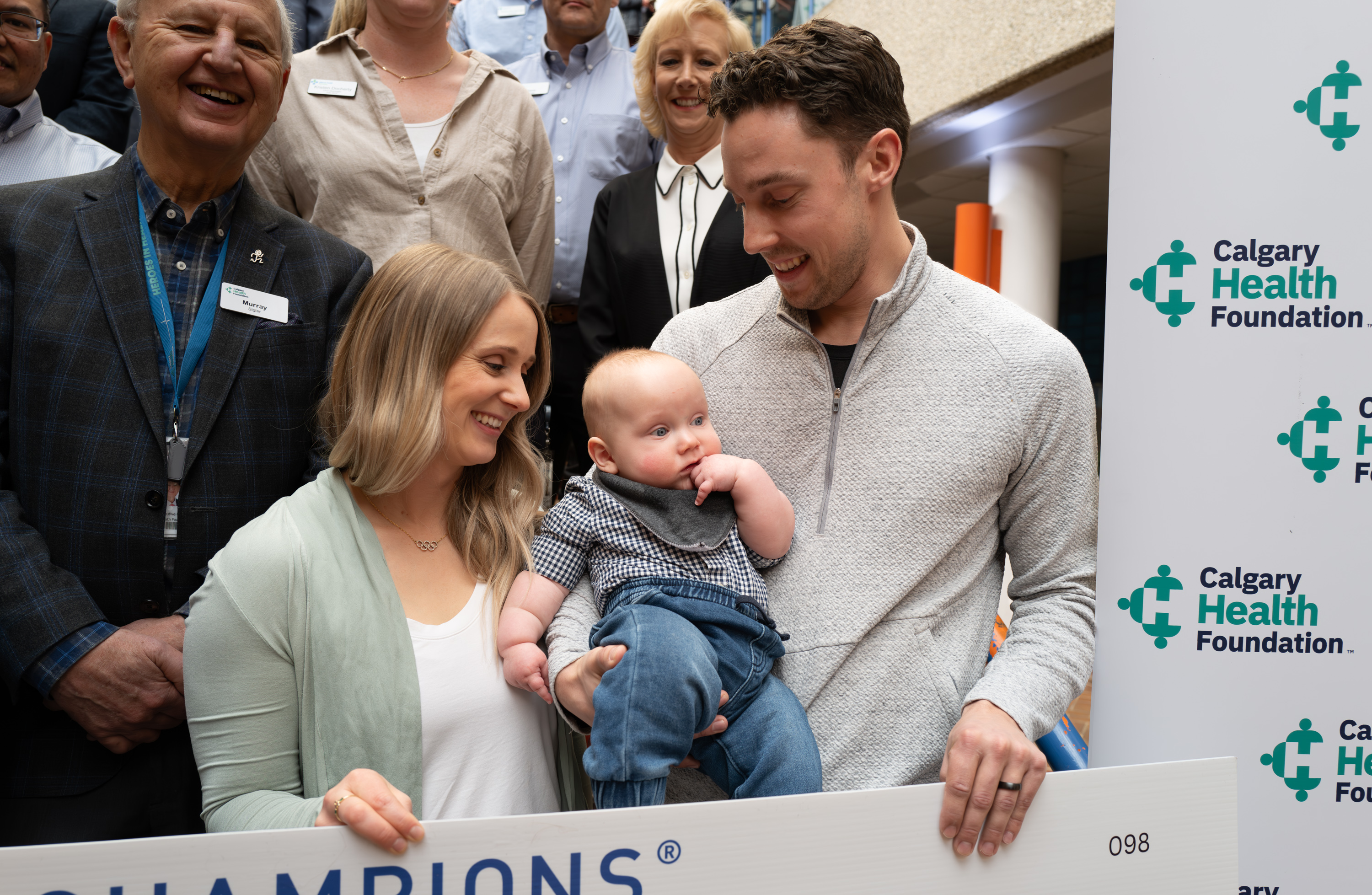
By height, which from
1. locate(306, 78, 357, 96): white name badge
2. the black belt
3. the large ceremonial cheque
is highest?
locate(306, 78, 357, 96): white name badge

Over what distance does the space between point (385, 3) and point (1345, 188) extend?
2.62 metres

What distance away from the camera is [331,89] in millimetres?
2852

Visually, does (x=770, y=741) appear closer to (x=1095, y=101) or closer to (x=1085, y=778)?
(x=1085, y=778)

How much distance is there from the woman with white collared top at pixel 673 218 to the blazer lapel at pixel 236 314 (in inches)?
Answer: 50.5

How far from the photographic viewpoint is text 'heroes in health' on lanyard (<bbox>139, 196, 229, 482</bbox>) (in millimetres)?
1981

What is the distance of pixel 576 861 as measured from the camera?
1421 millimetres

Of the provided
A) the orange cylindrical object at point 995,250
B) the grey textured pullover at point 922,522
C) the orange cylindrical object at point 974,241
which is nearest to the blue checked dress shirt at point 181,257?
the grey textured pullover at point 922,522

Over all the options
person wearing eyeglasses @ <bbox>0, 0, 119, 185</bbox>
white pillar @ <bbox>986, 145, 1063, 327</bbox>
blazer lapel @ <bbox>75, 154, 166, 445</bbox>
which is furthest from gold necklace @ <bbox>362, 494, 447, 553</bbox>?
white pillar @ <bbox>986, 145, 1063, 327</bbox>

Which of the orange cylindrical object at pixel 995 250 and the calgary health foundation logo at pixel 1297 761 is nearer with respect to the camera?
the calgary health foundation logo at pixel 1297 761

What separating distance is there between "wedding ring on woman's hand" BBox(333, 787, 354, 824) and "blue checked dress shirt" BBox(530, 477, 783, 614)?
0.57 metres

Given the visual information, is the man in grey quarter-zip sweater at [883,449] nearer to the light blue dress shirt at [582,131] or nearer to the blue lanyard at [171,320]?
the blue lanyard at [171,320]

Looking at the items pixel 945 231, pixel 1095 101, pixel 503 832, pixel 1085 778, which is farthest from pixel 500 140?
pixel 945 231

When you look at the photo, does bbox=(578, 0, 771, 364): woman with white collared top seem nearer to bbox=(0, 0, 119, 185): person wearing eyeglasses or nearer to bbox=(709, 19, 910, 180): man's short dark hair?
bbox=(709, 19, 910, 180): man's short dark hair

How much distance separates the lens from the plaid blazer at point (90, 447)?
1.88 m
